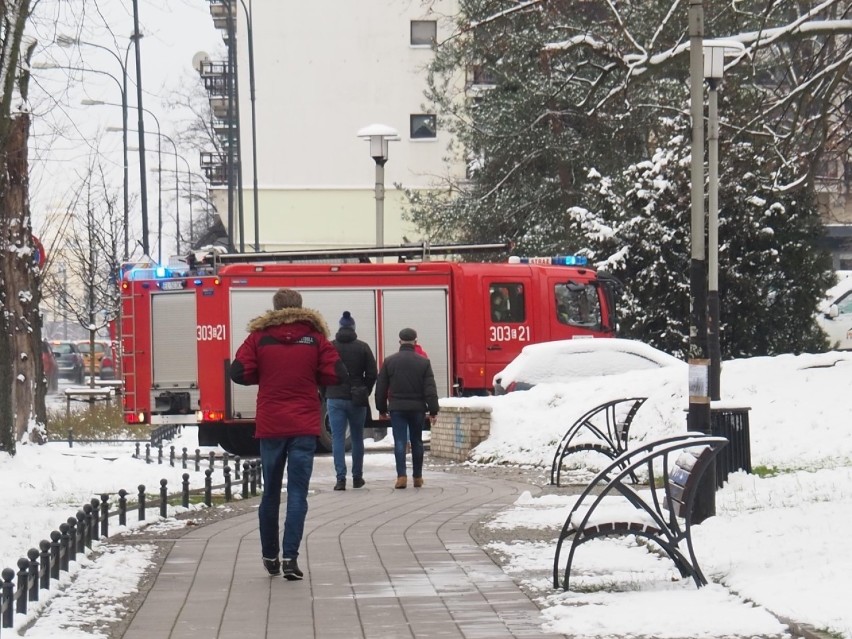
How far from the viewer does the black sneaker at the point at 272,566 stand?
962cm

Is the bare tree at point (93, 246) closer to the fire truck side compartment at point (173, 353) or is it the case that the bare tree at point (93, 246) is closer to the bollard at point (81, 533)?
the fire truck side compartment at point (173, 353)

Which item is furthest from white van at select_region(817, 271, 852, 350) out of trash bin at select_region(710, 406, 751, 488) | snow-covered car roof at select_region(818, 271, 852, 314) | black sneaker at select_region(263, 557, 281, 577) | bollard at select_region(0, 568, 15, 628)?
bollard at select_region(0, 568, 15, 628)

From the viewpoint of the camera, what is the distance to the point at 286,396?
9.62m

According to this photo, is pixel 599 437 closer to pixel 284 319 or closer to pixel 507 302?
pixel 507 302

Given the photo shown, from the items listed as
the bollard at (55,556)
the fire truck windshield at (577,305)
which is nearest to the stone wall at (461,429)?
the fire truck windshield at (577,305)

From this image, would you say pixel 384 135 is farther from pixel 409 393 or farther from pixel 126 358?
pixel 409 393

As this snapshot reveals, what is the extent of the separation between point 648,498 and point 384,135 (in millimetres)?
14104

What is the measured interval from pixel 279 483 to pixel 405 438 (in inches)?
275

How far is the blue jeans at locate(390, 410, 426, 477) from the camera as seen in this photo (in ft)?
53.9

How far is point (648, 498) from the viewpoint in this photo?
12898 millimetres

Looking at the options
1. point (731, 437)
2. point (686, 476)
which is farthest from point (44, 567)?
point (731, 437)

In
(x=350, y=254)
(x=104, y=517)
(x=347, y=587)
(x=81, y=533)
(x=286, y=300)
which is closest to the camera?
(x=347, y=587)

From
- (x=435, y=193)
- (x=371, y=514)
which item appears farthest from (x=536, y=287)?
(x=435, y=193)

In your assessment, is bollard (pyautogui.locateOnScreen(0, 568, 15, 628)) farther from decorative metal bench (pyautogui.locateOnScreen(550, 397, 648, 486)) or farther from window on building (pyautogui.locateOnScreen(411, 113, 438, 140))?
window on building (pyautogui.locateOnScreen(411, 113, 438, 140))
